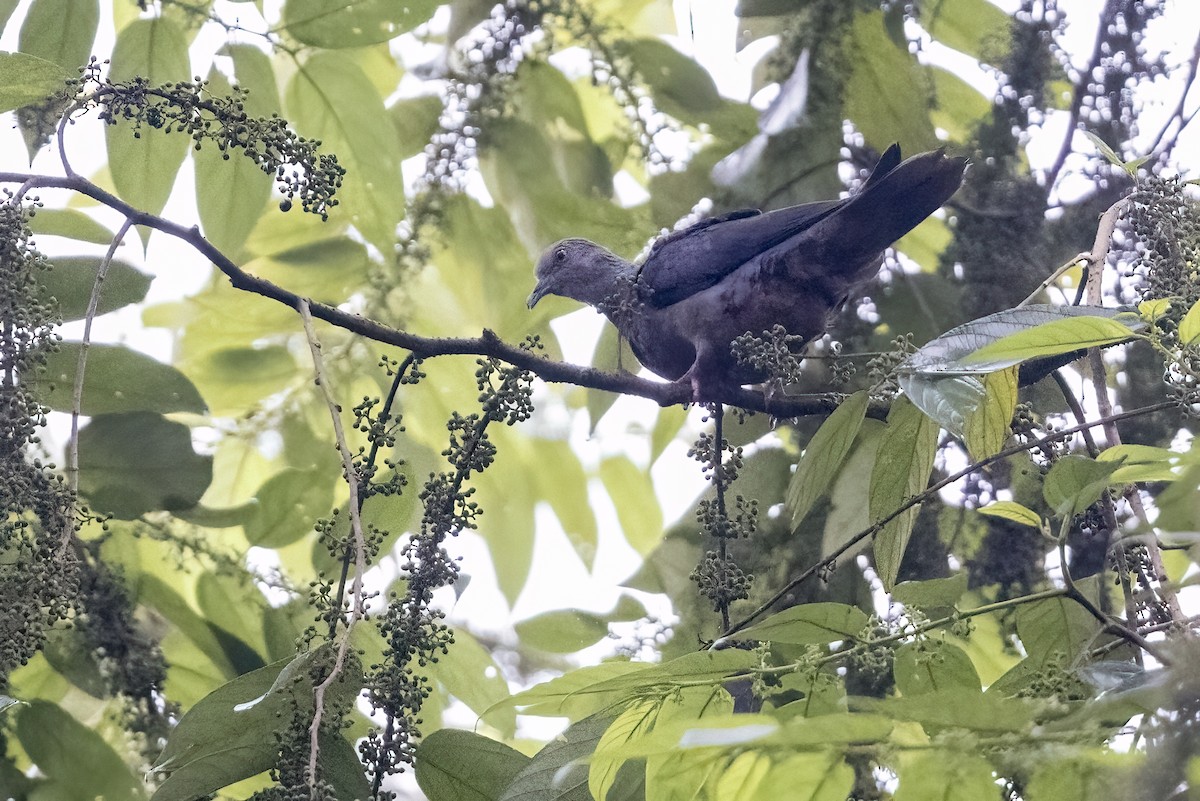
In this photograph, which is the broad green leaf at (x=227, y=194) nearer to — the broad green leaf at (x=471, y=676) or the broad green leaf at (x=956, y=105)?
the broad green leaf at (x=471, y=676)

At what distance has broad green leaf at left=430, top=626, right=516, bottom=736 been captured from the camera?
5.01 ft

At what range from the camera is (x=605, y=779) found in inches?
34.6

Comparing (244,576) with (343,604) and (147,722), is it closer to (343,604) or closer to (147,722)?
(147,722)

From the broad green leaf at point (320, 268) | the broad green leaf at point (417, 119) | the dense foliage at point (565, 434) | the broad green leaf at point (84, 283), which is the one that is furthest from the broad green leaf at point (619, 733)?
the broad green leaf at point (417, 119)

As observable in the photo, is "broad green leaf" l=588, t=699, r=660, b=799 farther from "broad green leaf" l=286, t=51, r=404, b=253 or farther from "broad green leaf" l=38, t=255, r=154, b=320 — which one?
"broad green leaf" l=286, t=51, r=404, b=253

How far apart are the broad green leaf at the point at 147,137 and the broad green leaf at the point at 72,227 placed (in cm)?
6

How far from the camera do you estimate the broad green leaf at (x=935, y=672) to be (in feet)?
3.29

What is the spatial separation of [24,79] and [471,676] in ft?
3.01

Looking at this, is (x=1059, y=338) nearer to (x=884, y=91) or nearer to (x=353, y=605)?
(x=353, y=605)

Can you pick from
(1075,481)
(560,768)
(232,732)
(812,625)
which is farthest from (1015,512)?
(232,732)

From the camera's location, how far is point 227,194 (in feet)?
5.31

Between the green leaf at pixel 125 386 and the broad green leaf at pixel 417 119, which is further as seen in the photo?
the broad green leaf at pixel 417 119

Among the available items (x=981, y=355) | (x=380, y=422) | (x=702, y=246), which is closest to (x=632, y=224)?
(x=702, y=246)

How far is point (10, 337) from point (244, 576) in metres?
0.65
